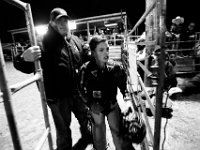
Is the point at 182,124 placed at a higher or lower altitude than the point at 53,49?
lower

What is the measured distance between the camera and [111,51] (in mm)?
11445

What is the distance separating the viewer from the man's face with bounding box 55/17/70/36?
216 cm

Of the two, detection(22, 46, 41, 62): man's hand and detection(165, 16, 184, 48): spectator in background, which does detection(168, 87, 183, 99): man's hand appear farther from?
detection(22, 46, 41, 62): man's hand

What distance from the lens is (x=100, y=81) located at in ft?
6.93

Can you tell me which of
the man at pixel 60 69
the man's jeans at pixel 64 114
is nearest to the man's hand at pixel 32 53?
the man at pixel 60 69

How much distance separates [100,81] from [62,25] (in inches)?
39.7

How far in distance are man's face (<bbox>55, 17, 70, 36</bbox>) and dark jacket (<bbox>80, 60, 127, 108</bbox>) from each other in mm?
618

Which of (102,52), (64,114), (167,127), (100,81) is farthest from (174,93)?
(64,114)

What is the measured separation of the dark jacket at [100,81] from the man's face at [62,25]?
0.62m

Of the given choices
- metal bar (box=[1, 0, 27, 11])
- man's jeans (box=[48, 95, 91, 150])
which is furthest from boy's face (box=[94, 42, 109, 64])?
metal bar (box=[1, 0, 27, 11])

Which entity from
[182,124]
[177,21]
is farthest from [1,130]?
[177,21]

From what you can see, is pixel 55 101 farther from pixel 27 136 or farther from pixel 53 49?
pixel 27 136

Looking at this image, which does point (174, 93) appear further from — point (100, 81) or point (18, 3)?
point (18, 3)

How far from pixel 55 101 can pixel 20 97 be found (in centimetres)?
410
